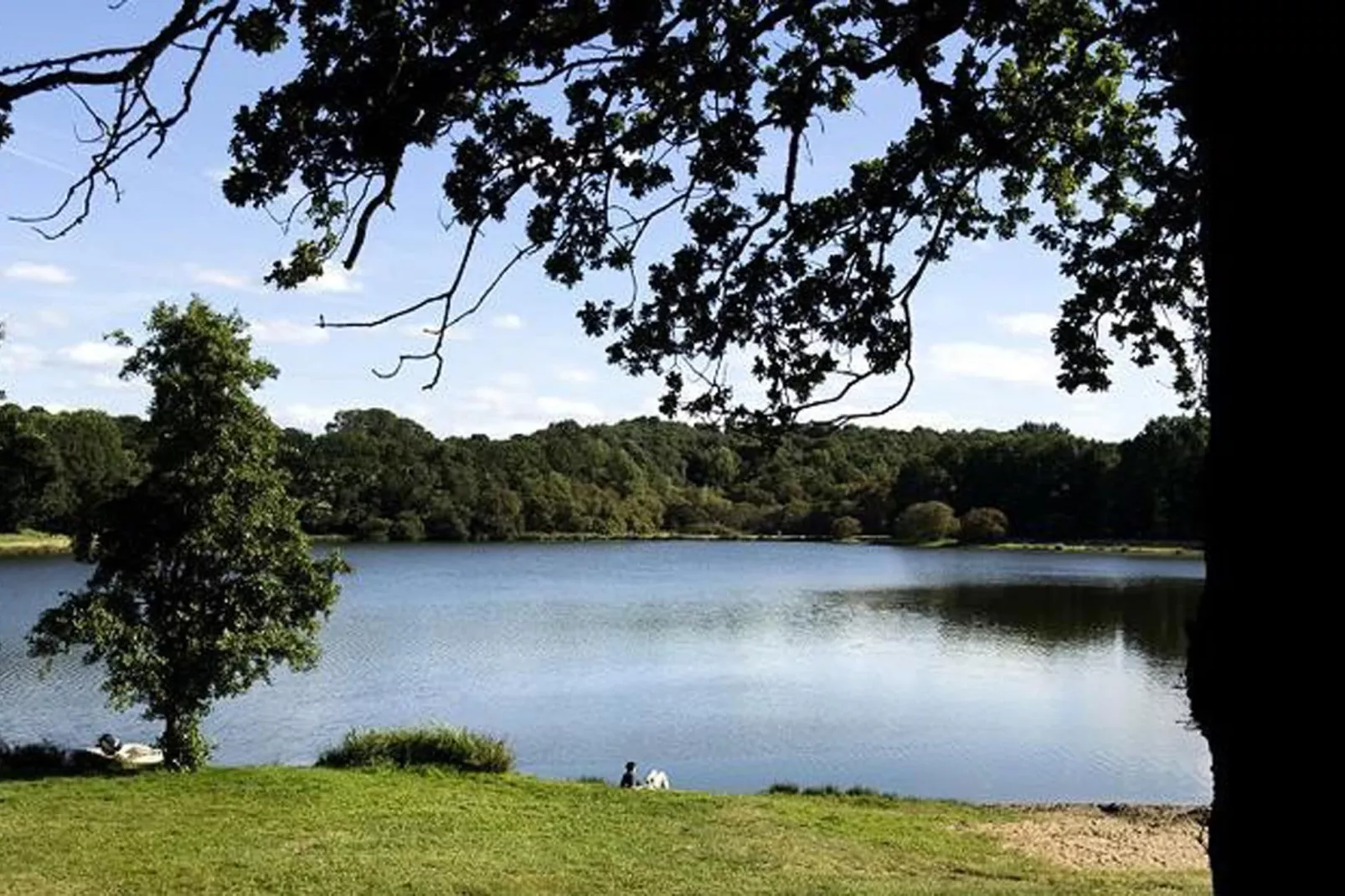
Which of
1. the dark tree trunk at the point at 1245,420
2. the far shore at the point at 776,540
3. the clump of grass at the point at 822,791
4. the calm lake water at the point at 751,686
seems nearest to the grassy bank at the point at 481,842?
the clump of grass at the point at 822,791

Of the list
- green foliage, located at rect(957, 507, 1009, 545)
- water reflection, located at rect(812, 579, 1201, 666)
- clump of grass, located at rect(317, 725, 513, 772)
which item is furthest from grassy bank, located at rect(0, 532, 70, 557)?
green foliage, located at rect(957, 507, 1009, 545)

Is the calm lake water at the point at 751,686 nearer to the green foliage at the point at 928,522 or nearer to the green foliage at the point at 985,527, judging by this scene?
the green foliage at the point at 985,527

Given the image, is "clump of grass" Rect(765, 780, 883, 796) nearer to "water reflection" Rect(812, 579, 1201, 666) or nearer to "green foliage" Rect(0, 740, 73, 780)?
"green foliage" Rect(0, 740, 73, 780)

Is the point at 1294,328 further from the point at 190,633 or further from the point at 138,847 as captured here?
the point at 190,633

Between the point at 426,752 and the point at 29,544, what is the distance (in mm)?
70712

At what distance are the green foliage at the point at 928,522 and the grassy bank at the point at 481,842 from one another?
295 ft

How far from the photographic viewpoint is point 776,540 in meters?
123

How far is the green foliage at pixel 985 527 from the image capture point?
104 meters

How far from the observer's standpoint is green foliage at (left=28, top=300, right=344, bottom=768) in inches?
685

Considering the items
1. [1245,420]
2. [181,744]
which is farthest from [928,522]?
[1245,420]

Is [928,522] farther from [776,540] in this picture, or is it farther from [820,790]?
[820,790]

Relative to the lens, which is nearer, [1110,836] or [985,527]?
[1110,836]

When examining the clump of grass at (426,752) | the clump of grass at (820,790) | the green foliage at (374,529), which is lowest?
the clump of grass at (820,790)

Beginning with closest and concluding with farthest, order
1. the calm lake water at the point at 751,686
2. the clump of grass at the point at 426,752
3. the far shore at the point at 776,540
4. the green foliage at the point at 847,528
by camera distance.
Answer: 1. the clump of grass at the point at 426,752
2. the calm lake water at the point at 751,686
3. the far shore at the point at 776,540
4. the green foliage at the point at 847,528
